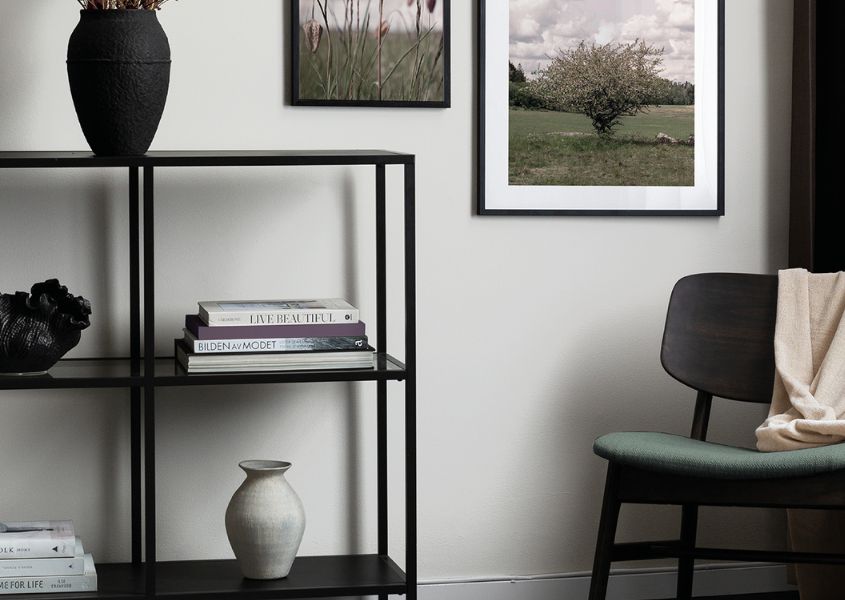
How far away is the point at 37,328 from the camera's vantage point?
2.21m

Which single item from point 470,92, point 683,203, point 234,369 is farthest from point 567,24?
point 234,369

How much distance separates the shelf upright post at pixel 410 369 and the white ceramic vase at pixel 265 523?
8.9 inches

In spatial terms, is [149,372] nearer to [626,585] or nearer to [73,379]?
[73,379]

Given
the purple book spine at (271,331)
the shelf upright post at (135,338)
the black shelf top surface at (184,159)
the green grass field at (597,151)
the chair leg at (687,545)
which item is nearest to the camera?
the black shelf top surface at (184,159)

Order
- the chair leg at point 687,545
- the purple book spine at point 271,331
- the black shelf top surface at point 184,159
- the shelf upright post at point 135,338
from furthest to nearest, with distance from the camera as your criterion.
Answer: the chair leg at point 687,545 → the shelf upright post at point 135,338 → the purple book spine at point 271,331 → the black shelf top surface at point 184,159

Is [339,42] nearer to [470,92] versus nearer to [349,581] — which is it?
[470,92]

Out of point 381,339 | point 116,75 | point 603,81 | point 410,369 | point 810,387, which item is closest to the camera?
point 116,75

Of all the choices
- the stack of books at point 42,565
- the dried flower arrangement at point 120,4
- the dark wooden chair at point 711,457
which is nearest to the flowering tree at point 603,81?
the dark wooden chair at point 711,457

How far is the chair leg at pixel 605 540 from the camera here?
7.60ft

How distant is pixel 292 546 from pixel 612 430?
2.97 feet

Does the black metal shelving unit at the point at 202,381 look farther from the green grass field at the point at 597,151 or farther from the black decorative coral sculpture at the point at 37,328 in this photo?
the green grass field at the point at 597,151

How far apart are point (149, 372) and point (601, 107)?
1.25 meters

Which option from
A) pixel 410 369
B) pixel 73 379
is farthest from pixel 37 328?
pixel 410 369

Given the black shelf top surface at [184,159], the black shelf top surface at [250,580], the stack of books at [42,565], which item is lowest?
the black shelf top surface at [250,580]
